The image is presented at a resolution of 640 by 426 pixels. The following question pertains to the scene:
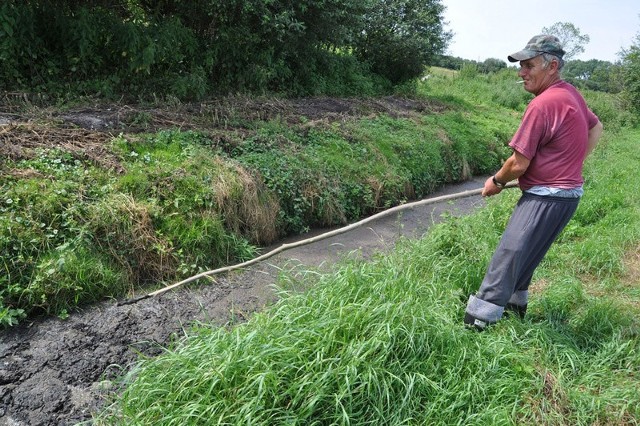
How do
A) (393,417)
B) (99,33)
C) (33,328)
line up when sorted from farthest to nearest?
1. (99,33)
2. (33,328)
3. (393,417)

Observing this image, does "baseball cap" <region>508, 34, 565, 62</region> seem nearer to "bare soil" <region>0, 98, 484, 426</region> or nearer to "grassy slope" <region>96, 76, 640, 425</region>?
"grassy slope" <region>96, 76, 640, 425</region>

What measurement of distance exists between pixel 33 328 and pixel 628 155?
13702mm

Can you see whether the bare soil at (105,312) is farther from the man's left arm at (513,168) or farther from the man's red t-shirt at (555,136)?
the man's red t-shirt at (555,136)

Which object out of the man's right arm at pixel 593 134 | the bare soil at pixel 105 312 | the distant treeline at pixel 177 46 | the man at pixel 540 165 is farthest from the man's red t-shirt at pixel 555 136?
the distant treeline at pixel 177 46

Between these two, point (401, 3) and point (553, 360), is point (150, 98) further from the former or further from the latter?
point (401, 3)

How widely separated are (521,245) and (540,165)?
55 cm

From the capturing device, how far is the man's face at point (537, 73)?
3.21 m

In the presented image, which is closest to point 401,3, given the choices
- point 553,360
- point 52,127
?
point 52,127

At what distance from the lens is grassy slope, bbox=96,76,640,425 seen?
106 inches

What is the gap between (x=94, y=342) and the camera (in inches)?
159

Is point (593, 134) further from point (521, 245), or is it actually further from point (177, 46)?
point (177, 46)

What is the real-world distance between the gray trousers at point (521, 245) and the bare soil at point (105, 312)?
5.50 ft

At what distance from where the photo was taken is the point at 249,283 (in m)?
5.21

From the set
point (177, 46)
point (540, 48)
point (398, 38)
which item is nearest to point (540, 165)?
point (540, 48)
